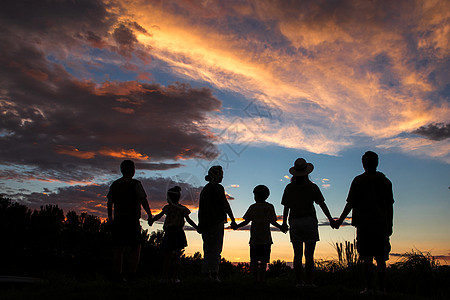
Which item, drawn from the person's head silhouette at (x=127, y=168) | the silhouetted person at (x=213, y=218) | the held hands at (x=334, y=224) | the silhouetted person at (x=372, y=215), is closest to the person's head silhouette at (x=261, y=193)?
the silhouetted person at (x=213, y=218)

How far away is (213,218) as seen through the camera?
27.1 feet

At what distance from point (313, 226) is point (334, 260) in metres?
7.60

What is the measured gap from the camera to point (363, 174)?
23.8 feet

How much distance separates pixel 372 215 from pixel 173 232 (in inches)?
176

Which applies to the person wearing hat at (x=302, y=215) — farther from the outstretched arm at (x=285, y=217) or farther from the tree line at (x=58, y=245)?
the tree line at (x=58, y=245)

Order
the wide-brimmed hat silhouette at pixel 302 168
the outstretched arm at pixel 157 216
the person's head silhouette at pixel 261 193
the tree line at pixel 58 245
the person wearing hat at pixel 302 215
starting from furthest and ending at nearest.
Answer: the tree line at pixel 58 245
the outstretched arm at pixel 157 216
the person's head silhouette at pixel 261 193
the wide-brimmed hat silhouette at pixel 302 168
the person wearing hat at pixel 302 215

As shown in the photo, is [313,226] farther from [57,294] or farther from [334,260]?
[334,260]

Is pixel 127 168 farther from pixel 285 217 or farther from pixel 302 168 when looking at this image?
pixel 302 168

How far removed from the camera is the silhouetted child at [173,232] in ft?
28.2

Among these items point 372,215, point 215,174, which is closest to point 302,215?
point 372,215

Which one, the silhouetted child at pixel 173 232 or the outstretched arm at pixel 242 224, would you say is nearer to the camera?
the outstretched arm at pixel 242 224

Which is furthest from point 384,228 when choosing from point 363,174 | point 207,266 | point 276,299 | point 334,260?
point 334,260

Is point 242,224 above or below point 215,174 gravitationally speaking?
below

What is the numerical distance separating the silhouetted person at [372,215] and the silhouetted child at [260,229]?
66.7 inches
